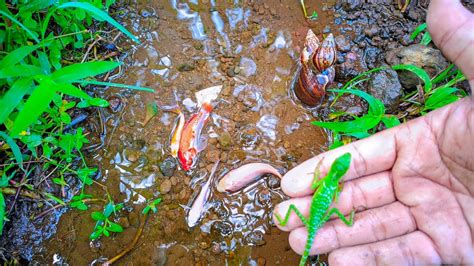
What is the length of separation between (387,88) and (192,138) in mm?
2291

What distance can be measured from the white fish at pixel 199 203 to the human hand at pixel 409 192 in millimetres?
964

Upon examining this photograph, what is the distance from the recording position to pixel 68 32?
4727 mm

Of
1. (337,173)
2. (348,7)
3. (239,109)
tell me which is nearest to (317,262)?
(337,173)

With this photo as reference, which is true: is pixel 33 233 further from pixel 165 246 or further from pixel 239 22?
pixel 239 22

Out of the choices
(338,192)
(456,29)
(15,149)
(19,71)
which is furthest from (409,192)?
(15,149)

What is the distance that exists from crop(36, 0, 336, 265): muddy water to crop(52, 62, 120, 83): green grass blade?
1.10 m

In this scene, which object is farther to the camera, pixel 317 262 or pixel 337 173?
pixel 317 262

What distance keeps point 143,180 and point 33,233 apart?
123 cm

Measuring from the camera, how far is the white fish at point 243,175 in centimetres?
442

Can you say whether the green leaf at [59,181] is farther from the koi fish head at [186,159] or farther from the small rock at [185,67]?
the small rock at [185,67]

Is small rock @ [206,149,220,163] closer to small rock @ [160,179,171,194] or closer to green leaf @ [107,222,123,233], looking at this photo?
small rock @ [160,179,171,194]

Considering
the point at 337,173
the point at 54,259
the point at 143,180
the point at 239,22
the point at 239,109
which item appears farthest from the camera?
the point at 239,22

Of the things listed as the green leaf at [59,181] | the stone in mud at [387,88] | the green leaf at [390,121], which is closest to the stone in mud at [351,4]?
the stone in mud at [387,88]

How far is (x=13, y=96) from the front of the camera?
3.54m
